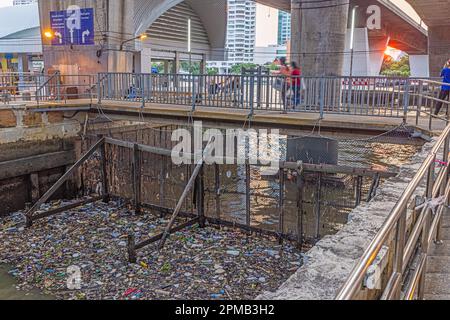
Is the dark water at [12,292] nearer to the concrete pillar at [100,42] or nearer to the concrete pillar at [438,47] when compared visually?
the concrete pillar at [100,42]

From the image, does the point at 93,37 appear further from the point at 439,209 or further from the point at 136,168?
the point at 439,209

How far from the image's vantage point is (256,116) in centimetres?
1049

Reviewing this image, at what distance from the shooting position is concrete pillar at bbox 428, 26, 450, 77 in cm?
2595

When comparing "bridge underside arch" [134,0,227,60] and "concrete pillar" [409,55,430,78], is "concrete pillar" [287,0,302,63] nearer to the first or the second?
"bridge underside arch" [134,0,227,60]

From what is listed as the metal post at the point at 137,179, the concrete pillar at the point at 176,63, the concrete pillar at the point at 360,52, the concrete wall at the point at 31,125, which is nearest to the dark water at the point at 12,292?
the metal post at the point at 137,179

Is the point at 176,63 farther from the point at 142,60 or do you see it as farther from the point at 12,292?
the point at 12,292

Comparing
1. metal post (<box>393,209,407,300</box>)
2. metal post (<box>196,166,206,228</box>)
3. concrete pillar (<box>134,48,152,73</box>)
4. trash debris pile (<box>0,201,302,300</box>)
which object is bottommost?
trash debris pile (<box>0,201,302,300</box>)

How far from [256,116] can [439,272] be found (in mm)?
7493

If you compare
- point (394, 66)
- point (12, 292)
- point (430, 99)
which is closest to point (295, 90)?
point (430, 99)

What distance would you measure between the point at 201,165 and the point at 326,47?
20.5 feet

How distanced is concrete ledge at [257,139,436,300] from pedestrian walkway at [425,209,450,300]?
1.79ft

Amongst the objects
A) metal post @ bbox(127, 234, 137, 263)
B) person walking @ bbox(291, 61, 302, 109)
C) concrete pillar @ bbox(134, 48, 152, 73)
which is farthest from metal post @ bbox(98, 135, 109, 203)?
concrete pillar @ bbox(134, 48, 152, 73)

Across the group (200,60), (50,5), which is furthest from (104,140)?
(200,60)

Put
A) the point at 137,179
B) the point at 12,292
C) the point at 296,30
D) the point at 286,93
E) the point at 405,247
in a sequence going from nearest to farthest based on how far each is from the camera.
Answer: the point at 405,247 → the point at 12,292 → the point at 286,93 → the point at 137,179 → the point at 296,30
